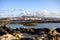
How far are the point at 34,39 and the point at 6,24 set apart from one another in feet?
9.30

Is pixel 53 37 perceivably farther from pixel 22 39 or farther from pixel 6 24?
pixel 6 24

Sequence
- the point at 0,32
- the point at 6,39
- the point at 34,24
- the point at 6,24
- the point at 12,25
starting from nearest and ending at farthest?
the point at 6,39 → the point at 0,32 → the point at 6,24 → the point at 12,25 → the point at 34,24

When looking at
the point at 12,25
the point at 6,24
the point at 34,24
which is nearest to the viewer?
the point at 6,24

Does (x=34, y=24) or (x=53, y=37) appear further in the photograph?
(x=34, y=24)

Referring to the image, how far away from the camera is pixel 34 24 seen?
9.28 m

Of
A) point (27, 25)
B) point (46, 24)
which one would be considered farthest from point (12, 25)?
point (46, 24)

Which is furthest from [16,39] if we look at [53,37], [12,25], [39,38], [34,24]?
[34,24]

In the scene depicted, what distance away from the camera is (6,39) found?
5426mm

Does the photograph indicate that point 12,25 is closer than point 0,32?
No

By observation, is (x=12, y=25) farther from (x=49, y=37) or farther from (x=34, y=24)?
(x=49, y=37)

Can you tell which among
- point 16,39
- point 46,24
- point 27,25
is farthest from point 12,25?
point 16,39

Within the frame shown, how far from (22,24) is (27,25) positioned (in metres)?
0.65

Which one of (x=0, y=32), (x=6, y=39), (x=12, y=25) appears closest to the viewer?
(x=6, y=39)

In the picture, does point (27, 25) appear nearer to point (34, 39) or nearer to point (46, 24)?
point (46, 24)
